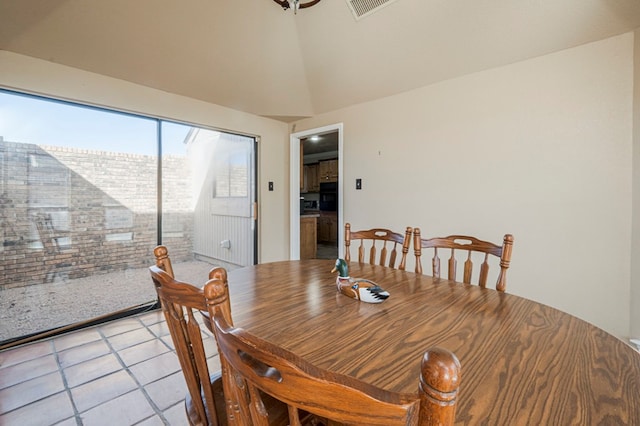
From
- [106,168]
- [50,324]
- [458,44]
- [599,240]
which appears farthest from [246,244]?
[599,240]

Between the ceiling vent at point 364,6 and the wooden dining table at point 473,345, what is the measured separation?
216cm

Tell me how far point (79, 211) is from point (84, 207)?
0.05 m

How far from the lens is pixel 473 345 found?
0.83m

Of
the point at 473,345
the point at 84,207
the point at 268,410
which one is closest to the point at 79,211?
the point at 84,207

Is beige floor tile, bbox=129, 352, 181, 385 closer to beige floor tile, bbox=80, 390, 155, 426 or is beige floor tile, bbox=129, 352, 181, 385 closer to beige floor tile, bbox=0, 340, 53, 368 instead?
beige floor tile, bbox=80, 390, 155, 426

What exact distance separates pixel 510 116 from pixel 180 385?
10.1ft

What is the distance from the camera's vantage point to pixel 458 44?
225cm

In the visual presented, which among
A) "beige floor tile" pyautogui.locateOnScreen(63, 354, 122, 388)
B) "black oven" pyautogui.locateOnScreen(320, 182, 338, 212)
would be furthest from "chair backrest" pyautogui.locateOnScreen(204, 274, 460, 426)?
"black oven" pyautogui.locateOnScreen(320, 182, 338, 212)

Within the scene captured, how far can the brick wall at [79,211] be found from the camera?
2195 mm

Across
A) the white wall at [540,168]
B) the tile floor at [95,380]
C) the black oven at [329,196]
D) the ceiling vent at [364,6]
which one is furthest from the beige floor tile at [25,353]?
the black oven at [329,196]

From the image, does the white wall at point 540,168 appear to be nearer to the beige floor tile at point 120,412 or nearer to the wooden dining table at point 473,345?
the wooden dining table at point 473,345

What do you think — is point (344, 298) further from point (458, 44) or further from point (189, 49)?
point (189, 49)

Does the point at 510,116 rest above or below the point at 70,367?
above

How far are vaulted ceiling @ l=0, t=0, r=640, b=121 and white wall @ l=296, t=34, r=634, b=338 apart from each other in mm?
190
